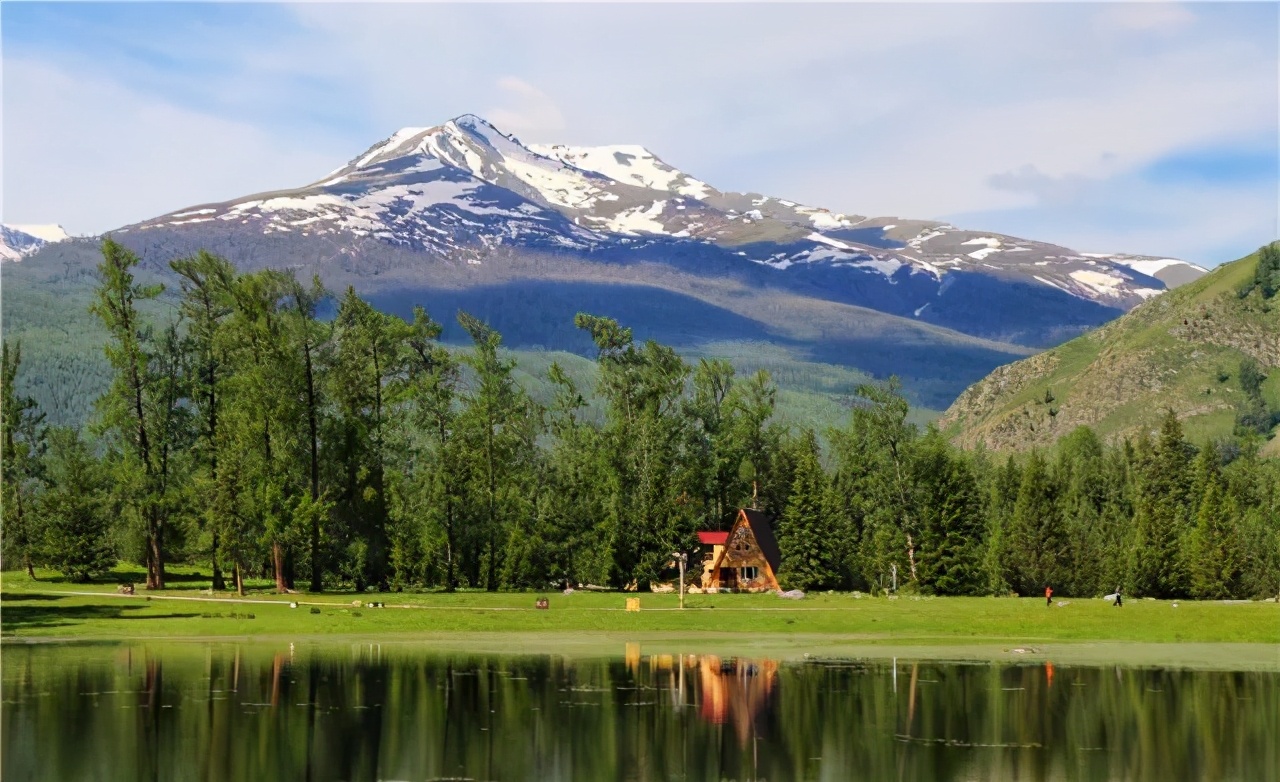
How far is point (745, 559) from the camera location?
436 ft

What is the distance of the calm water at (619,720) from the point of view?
41062 millimetres

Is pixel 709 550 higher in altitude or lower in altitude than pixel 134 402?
lower

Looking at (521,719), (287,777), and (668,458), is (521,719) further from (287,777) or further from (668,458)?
(668,458)

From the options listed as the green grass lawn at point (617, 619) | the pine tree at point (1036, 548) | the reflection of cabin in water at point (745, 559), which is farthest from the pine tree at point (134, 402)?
the pine tree at point (1036, 548)

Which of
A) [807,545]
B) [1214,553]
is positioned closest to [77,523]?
[807,545]

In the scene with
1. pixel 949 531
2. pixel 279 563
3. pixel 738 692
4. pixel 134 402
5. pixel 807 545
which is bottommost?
pixel 738 692

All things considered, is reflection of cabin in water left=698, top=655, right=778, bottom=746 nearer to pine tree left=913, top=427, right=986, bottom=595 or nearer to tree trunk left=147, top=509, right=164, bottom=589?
pine tree left=913, top=427, right=986, bottom=595

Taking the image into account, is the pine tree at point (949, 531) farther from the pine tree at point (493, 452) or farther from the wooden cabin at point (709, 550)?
the pine tree at point (493, 452)

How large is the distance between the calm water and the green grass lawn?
49.0 ft

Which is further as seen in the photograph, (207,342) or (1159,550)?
(1159,550)

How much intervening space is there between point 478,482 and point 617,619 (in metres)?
35.6

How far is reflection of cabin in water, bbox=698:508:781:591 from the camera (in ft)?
433

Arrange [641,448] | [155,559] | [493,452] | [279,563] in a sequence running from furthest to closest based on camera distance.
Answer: [641,448] < [493,452] < [155,559] < [279,563]

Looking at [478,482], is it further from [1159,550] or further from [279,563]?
[1159,550]
